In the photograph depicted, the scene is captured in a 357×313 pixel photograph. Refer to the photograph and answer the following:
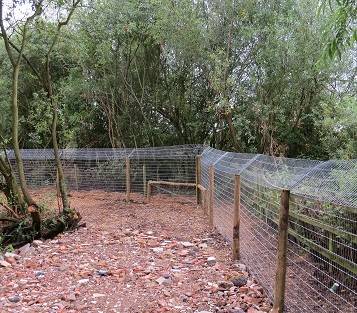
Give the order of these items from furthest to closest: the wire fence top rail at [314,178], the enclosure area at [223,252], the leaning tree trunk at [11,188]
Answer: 1. the leaning tree trunk at [11,188]
2. the enclosure area at [223,252]
3. the wire fence top rail at [314,178]

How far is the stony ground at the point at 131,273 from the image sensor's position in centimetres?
372

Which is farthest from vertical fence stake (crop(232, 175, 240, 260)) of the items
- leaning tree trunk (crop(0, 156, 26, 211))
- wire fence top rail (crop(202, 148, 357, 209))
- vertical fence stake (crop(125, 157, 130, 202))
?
vertical fence stake (crop(125, 157, 130, 202))

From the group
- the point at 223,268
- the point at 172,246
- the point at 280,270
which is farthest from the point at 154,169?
the point at 280,270

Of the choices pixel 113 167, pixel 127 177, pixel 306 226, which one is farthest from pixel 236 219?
pixel 113 167

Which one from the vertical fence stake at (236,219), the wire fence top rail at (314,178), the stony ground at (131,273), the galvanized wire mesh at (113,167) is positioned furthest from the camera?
the galvanized wire mesh at (113,167)

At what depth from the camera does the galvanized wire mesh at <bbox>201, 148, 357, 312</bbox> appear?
2795mm

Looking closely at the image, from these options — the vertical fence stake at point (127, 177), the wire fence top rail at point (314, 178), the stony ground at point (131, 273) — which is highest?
the wire fence top rail at point (314, 178)

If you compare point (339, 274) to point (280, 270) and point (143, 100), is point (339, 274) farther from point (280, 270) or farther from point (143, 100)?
point (143, 100)

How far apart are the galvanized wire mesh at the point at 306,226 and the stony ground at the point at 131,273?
315mm

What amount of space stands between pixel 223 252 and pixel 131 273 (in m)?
1.38

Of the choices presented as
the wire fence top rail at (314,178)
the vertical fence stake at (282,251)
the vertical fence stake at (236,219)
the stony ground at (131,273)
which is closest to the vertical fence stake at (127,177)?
the stony ground at (131,273)

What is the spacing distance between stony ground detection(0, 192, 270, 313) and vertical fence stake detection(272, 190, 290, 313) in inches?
13.7

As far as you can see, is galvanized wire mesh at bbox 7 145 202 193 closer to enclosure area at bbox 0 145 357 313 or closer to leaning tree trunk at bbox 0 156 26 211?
enclosure area at bbox 0 145 357 313

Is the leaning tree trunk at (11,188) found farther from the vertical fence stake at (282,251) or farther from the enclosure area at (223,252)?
the vertical fence stake at (282,251)
